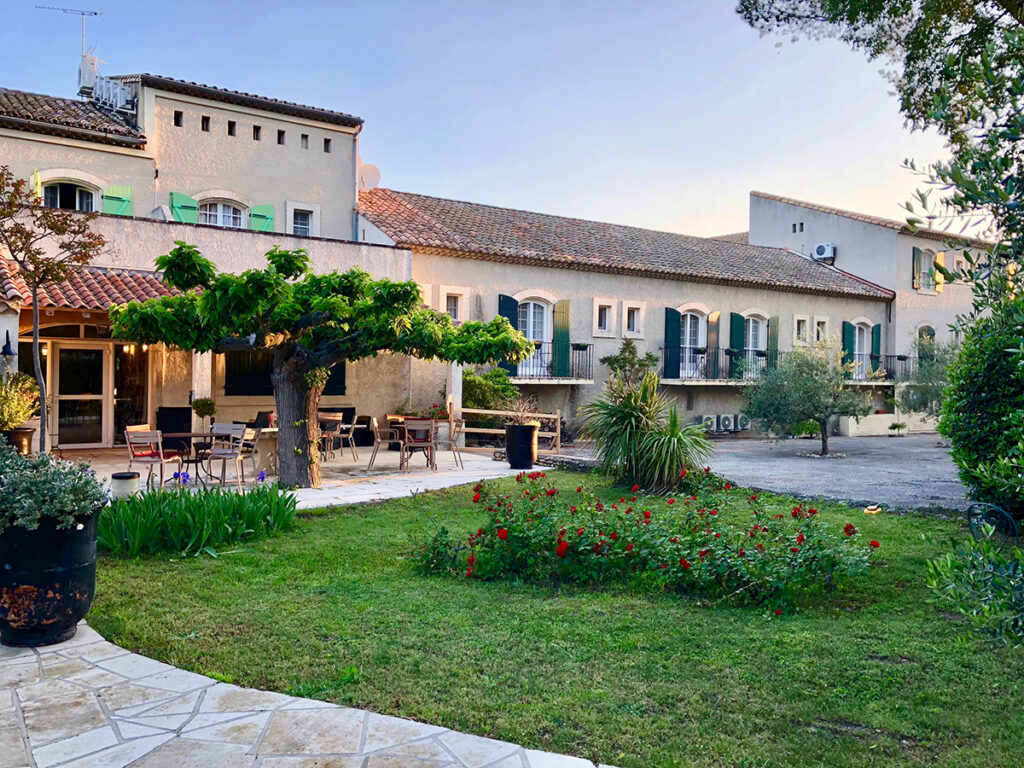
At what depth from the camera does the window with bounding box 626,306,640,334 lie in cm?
2209

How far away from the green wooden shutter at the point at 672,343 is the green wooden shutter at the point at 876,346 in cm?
897

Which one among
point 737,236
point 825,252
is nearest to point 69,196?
point 825,252

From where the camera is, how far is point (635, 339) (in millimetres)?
22016

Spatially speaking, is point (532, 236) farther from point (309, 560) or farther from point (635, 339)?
point (309, 560)

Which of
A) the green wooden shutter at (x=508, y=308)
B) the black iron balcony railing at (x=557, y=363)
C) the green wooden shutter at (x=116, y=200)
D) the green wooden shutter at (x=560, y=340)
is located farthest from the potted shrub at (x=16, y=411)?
the green wooden shutter at (x=560, y=340)

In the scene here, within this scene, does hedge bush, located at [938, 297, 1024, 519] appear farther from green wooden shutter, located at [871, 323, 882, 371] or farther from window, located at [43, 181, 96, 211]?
green wooden shutter, located at [871, 323, 882, 371]

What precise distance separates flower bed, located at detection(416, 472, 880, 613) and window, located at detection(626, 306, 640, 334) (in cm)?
1529

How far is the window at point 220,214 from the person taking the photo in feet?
57.3

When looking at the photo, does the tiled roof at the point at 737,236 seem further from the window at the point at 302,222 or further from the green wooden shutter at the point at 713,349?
the window at the point at 302,222

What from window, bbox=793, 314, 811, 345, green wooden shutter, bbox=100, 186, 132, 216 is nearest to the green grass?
green wooden shutter, bbox=100, 186, 132, 216

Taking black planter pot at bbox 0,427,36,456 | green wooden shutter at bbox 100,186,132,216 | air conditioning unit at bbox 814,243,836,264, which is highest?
air conditioning unit at bbox 814,243,836,264

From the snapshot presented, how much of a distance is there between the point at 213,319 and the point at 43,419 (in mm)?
3647

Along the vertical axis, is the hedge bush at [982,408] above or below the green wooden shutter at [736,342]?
below

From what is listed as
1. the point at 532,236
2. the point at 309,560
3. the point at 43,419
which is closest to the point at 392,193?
the point at 532,236
